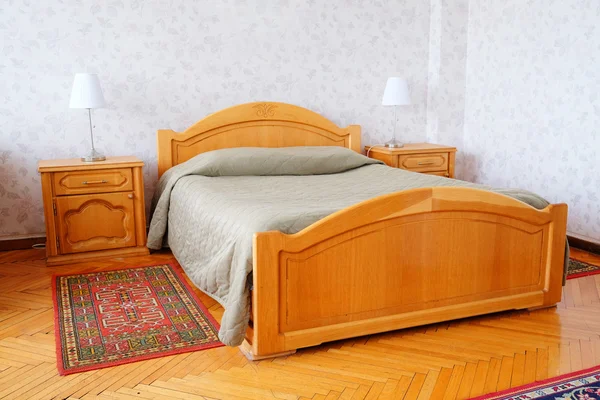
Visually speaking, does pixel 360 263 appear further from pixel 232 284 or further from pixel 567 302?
pixel 567 302

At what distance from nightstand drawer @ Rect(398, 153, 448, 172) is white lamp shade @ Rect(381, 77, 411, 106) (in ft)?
1.27

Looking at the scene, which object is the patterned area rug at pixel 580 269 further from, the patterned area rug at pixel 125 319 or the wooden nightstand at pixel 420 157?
the patterned area rug at pixel 125 319

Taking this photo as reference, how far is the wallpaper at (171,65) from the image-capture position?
362 centimetres

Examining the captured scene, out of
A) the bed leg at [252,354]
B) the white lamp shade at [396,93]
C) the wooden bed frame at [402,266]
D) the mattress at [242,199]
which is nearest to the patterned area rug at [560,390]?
the wooden bed frame at [402,266]

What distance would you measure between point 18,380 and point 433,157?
10.4 feet

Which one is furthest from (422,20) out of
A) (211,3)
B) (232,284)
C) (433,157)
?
(232,284)

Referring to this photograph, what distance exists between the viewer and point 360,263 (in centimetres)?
230

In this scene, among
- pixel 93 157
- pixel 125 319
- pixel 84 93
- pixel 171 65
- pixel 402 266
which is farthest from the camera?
pixel 171 65

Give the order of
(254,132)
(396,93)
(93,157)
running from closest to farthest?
(93,157), (254,132), (396,93)

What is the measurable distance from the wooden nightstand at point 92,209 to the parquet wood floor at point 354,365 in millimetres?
791

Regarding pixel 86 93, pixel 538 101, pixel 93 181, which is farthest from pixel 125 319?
pixel 538 101

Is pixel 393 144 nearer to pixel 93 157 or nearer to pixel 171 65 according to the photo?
pixel 171 65

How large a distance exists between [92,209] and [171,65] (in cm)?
109

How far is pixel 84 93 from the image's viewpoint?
11.3 ft
